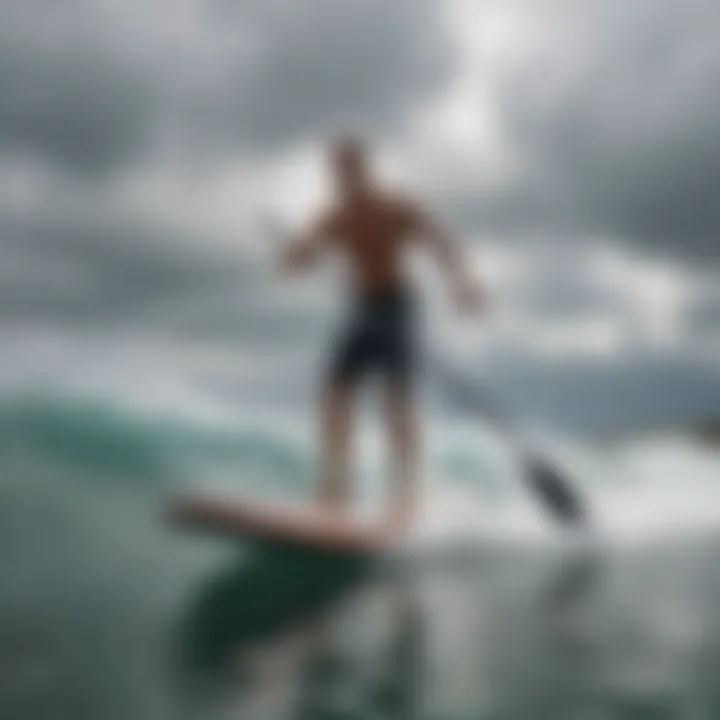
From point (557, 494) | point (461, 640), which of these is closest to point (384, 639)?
point (461, 640)

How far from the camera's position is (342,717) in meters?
1.25

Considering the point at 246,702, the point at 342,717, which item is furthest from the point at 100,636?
the point at 342,717

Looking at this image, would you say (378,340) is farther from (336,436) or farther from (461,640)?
(461,640)

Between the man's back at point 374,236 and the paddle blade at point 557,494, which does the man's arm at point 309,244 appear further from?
the paddle blade at point 557,494

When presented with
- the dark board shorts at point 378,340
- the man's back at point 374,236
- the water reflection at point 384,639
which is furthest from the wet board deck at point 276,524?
the man's back at point 374,236

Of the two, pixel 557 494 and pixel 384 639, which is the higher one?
pixel 557 494

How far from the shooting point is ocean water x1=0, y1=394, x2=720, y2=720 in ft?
4.26

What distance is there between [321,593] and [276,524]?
0.42ft

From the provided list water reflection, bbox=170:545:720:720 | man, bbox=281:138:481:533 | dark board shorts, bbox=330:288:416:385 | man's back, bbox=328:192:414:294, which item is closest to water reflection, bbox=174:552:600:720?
water reflection, bbox=170:545:720:720

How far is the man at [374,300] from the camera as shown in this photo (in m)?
1.59

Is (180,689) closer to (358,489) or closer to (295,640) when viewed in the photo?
(295,640)

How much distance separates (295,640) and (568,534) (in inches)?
21.0

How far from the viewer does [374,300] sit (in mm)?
1637

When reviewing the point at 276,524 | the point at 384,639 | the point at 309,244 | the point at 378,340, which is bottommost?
the point at 384,639
